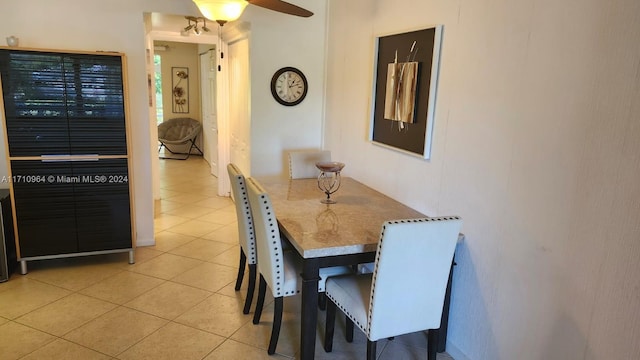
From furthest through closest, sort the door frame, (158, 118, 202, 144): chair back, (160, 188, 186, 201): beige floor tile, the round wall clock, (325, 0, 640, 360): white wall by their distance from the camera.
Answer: (158, 118, 202, 144): chair back → (160, 188, 186, 201): beige floor tile → the door frame → the round wall clock → (325, 0, 640, 360): white wall

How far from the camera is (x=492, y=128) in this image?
2205 mm

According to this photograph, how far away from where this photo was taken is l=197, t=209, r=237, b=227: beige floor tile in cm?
502

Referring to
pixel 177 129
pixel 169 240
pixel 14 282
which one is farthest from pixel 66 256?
pixel 177 129

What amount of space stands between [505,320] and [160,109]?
8.91 meters

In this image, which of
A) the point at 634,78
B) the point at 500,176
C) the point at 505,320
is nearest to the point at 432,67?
the point at 500,176

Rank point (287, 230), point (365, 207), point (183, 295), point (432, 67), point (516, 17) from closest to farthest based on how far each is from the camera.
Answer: point (516, 17), point (287, 230), point (432, 67), point (365, 207), point (183, 295)

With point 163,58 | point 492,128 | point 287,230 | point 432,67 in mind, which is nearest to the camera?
point 492,128

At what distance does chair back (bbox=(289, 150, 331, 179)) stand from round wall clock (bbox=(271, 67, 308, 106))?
2.66 ft

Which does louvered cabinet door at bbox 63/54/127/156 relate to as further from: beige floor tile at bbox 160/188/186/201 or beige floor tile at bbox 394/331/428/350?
beige floor tile at bbox 394/331/428/350

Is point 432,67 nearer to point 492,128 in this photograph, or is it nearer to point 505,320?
point 492,128

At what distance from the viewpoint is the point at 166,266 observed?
376cm

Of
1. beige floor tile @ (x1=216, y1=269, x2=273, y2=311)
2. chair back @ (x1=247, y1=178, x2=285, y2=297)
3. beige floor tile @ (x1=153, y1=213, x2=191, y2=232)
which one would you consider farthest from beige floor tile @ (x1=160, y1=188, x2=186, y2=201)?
chair back @ (x1=247, y1=178, x2=285, y2=297)

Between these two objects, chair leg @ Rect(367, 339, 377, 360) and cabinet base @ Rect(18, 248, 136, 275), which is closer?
chair leg @ Rect(367, 339, 377, 360)

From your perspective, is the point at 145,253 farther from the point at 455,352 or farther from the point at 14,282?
the point at 455,352
